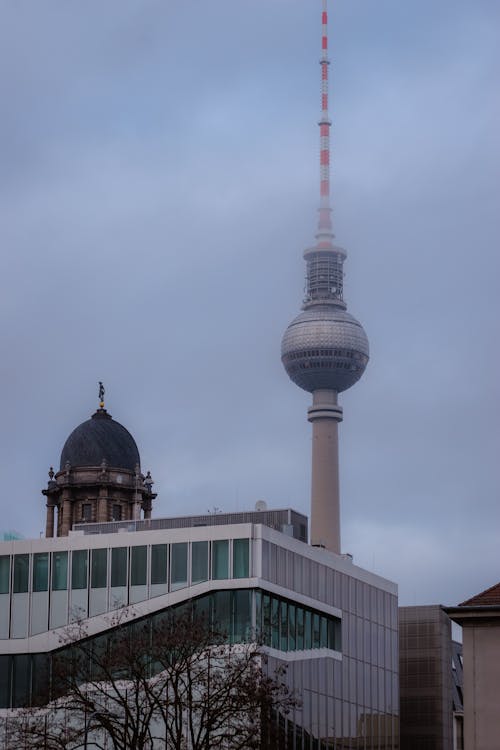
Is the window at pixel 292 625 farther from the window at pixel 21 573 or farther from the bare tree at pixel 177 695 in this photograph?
the window at pixel 21 573

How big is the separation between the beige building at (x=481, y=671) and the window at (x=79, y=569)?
32007 millimetres

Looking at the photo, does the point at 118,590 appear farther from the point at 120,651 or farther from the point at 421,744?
the point at 421,744

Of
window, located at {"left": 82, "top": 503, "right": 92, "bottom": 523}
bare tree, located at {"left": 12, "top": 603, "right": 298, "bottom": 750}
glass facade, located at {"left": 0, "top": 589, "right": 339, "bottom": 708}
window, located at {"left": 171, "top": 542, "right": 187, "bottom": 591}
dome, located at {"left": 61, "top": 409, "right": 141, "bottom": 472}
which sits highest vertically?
dome, located at {"left": 61, "top": 409, "right": 141, "bottom": 472}

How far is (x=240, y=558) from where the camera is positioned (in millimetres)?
96875

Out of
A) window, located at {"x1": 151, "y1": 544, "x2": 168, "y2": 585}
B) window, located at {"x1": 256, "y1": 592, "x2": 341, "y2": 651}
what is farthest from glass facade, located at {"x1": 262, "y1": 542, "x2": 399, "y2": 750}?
window, located at {"x1": 151, "y1": 544, "x2": 168, "y2": 585}

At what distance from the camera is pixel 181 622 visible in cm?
7738

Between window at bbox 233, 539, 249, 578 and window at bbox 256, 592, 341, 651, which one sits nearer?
window at bbox 256, 592, 341, 651

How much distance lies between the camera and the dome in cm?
17388

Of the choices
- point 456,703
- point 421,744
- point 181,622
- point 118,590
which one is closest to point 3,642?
point 118,590

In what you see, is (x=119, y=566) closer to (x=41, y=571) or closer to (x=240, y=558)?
(x=41, y=571)

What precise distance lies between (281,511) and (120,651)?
37.0 meters

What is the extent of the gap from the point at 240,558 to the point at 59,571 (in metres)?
10.7

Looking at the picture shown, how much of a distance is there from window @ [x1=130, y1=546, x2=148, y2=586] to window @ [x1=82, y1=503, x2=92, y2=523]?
7282cm

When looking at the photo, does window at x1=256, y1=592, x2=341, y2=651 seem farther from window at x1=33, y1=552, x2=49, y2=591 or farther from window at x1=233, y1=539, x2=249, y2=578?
window at x1=33, y1=552, x2=49, y2=591
